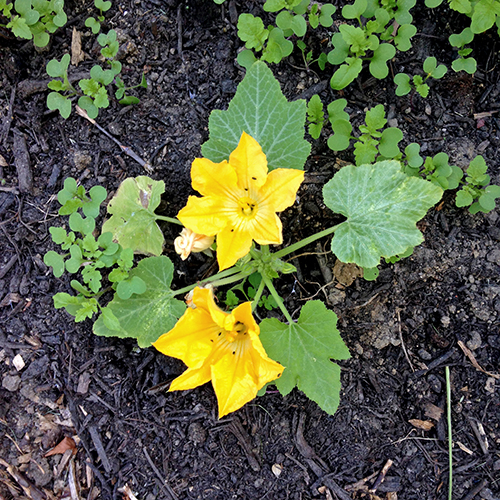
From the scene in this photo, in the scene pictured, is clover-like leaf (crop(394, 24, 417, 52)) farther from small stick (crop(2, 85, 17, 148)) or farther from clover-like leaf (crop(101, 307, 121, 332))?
small stick (crop(2, 85, 17, 148))

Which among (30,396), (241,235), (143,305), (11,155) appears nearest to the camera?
(241,235)

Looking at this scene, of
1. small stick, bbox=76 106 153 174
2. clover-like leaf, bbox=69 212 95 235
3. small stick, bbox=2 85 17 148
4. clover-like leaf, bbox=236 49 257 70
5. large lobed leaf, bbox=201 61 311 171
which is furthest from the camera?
small stick, bbox=2 85 17 148

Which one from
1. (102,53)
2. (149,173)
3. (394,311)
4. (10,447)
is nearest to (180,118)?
(149,173)

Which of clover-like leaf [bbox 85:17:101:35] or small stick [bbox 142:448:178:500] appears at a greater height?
clover-like leaf [bbox 85:17:101:35]

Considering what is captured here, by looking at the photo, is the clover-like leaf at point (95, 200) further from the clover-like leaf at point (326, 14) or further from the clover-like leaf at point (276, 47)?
the clover-like leaf at point (326, 14)

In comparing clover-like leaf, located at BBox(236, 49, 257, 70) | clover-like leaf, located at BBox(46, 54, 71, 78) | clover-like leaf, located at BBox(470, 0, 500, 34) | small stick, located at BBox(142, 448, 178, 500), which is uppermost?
clover-like leaf, located at BBox(470, 0, 500, 34)

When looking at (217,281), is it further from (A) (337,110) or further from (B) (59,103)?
(B) (59,103)

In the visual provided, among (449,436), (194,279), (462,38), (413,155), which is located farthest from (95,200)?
(449,436)

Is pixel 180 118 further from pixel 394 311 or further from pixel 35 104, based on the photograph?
pixel 394 311

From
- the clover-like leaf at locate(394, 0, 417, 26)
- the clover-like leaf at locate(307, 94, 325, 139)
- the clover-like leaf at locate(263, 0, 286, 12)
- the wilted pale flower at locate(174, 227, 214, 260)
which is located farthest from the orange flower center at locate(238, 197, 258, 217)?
the clover-like leaf at locate(394, 0, 417, 26)
